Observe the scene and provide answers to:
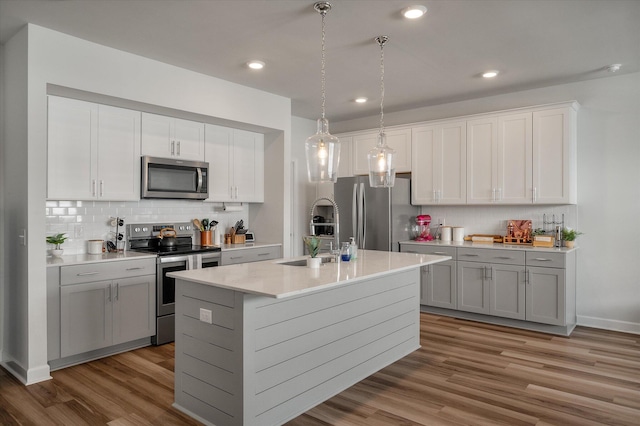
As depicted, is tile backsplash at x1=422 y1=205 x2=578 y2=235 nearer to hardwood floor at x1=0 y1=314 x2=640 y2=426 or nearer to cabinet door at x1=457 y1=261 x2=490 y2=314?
cabinet door at x1=457 y1=261 x2=490 y2=314

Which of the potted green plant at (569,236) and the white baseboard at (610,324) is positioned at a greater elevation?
the potted green plant at (569,236)

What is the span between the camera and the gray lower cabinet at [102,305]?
352 centimetres

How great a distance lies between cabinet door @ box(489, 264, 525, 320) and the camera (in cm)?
473

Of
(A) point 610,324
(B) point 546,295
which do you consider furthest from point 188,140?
(A) point 610,324

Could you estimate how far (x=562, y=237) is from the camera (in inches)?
192

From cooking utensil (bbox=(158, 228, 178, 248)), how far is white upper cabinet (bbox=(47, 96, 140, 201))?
496 mm

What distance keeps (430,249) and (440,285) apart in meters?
0.46

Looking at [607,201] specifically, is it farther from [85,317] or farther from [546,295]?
[85,317]

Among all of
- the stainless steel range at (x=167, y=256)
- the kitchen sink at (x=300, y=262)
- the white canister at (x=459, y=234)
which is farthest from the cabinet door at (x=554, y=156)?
the stainless steel range at (x=167, y=256)

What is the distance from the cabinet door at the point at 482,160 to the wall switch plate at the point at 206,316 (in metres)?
3.82

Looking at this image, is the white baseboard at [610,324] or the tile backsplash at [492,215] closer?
the white baseboard at [610,324]

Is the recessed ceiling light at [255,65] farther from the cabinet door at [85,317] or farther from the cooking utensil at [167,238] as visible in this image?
the cabinet door at [85,317]

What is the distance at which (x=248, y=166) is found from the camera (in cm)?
549

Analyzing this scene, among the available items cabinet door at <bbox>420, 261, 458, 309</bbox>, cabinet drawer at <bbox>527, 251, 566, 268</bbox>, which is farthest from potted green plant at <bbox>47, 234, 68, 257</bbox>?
cabinet drawer at <bbox>527, 251, 566, 268</bbox>
